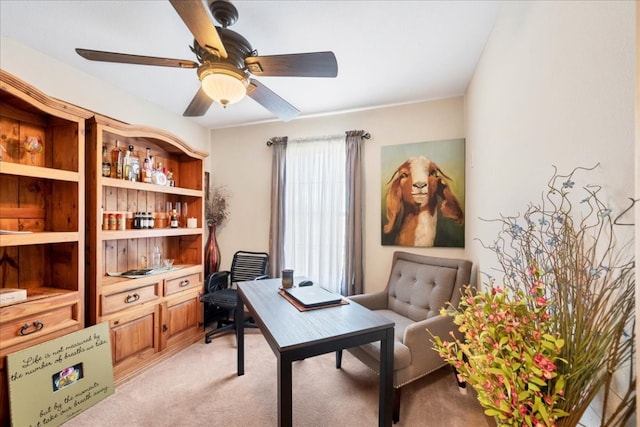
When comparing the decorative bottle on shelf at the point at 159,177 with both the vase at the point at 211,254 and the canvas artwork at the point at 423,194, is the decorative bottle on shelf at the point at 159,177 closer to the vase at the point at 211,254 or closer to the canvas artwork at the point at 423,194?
the vase at the point at 211,254

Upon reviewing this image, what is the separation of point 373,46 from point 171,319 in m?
3.03

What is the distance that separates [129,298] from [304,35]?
2.52 meters

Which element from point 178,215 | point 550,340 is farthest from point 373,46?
point 178,215

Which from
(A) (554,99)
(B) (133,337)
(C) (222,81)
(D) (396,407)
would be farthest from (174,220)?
(A) (554,99)

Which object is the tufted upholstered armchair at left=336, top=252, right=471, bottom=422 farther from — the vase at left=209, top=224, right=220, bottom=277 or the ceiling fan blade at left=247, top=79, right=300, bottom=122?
the vase at left=209, top=224, right=220, bottom=277

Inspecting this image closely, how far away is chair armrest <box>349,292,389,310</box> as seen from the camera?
100 inches

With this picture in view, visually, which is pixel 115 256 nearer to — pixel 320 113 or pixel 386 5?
pixel 320 113

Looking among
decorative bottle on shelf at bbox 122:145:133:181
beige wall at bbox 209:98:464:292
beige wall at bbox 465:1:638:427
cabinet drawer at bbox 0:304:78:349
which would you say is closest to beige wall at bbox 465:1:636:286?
beige wall at bbox 465:1:638:427

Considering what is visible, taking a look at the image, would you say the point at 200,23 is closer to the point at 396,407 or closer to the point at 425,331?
the point at 425,331

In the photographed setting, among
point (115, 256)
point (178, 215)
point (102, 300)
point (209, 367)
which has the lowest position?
point (209, 367)

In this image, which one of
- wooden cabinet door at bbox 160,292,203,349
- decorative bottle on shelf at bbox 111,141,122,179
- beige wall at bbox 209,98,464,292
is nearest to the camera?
decorative bottle on shelf at bbox 111,141,122,179

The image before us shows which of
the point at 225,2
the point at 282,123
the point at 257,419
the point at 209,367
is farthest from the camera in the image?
the point at 282,123

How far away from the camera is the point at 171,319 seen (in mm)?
2691

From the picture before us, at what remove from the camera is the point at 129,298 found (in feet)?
7.58
